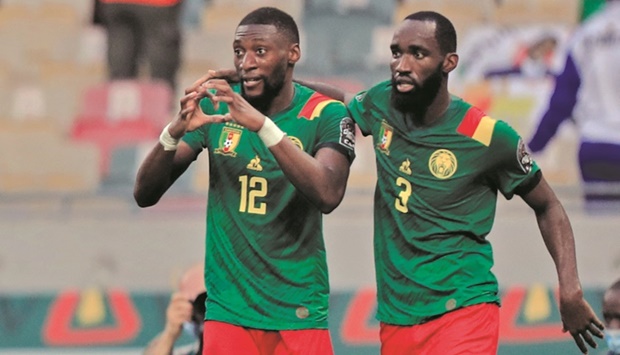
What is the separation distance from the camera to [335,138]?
4.23 m

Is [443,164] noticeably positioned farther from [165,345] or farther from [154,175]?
[165,345]

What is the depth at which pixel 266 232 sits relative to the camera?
13.9 ft

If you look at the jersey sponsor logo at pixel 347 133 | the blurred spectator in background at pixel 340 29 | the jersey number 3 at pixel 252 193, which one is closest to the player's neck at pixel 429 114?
the jersey sponsor logo at pixel 347 133

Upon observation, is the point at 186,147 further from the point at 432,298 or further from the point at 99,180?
the point at 99,180

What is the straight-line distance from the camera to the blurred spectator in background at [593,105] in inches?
386

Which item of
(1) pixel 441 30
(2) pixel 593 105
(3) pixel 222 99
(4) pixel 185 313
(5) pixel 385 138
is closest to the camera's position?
(3) pixel 222 99

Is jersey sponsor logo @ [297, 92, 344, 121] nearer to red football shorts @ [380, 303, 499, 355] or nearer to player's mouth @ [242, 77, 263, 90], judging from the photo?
player's mouth @ [242, 77, 263, 90]

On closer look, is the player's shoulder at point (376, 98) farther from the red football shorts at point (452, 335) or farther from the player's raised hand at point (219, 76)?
the red football shorts at point (452, 335)

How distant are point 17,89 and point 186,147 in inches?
289

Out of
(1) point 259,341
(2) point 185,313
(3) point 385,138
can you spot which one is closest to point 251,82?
(3) point 385,138

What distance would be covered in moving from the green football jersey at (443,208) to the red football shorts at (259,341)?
32cm

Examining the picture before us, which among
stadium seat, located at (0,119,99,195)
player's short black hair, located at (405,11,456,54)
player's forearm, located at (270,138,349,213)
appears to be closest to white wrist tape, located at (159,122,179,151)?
player's forearm, located at (270,138,349,213)

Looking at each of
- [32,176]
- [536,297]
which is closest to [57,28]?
[32,176]

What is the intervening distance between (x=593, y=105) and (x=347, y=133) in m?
6.04
